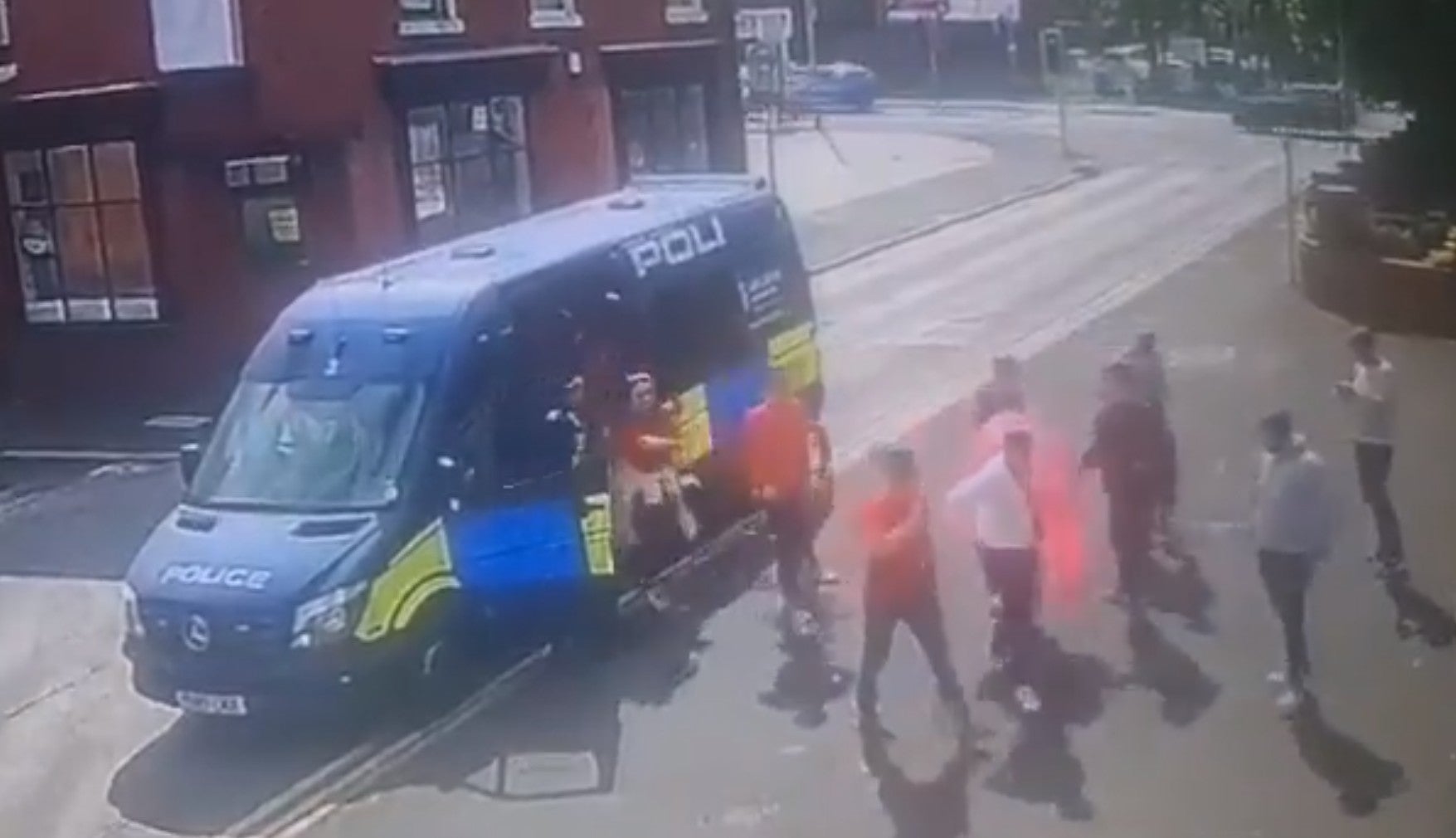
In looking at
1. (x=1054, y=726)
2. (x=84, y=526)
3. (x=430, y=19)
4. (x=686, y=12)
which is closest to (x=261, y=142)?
(x=430, y=19)

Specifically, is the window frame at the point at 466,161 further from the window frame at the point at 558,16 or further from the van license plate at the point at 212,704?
the van license plate at the point at 212,704

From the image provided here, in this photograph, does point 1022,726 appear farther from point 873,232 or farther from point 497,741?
point 873,232

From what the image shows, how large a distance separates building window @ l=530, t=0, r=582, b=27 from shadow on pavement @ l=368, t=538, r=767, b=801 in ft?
2.53

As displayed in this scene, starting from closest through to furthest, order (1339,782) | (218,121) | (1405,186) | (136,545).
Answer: (1339,782)
(1405,186)
(218,121)
(136,545)

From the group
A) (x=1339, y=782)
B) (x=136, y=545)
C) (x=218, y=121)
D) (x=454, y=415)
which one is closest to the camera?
(x=1339, y=782)

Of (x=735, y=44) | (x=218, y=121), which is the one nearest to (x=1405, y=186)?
(x=735, y=44)

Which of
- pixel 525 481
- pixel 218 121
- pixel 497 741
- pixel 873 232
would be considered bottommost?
pixel 497 741

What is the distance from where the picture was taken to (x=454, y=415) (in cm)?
334

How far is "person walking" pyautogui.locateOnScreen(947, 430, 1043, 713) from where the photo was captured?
2.97m

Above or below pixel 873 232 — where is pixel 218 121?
above

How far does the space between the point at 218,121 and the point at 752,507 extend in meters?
0.92

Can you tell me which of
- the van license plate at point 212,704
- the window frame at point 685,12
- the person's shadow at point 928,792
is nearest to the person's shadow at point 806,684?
the person's shadow at point 928,792

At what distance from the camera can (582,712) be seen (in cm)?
320

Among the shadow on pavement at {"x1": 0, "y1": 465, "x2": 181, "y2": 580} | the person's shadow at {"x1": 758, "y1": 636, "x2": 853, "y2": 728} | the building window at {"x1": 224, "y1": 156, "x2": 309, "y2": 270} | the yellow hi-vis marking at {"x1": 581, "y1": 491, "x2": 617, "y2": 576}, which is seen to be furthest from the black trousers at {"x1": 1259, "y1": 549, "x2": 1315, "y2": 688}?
the shadow on pavement at {"x1": 0, "y1": 465, "x2": 181, "y2": 580}
